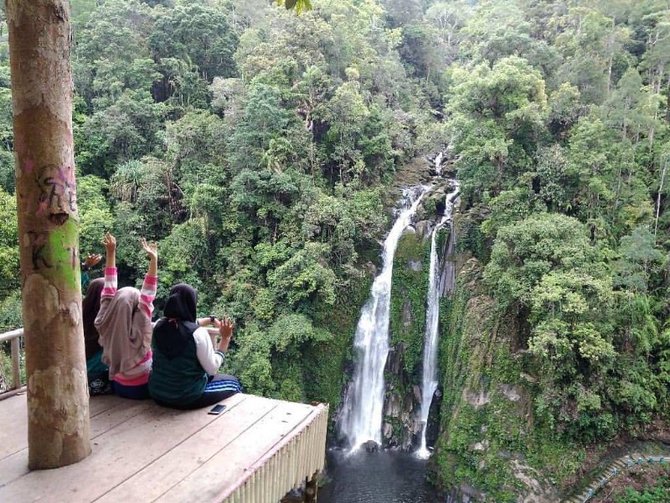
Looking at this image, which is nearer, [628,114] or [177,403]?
[177,403]

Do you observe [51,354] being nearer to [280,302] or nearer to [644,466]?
[280,302]

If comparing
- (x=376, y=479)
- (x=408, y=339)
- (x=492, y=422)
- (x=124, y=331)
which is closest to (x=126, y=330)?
(x=124, y=331)

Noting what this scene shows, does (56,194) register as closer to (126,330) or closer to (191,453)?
(126,330)

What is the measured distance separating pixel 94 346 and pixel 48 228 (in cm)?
152

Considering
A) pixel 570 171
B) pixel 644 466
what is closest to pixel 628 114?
pixel 570 171

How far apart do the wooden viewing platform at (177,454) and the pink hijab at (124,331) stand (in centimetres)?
33

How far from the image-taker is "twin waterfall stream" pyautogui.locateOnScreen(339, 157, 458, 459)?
47.0 ft

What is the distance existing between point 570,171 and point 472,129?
286 centimetres

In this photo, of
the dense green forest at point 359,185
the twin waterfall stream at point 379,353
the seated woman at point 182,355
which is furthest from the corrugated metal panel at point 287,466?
the twin waterfall stream at point 379,353

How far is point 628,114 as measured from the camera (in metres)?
14.0

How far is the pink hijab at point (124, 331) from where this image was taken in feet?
12.2

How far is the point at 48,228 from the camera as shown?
2807mm

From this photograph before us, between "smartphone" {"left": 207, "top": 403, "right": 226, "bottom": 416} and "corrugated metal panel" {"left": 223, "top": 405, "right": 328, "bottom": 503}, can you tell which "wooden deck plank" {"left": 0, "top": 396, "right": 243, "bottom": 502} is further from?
"corrugated metal panel" {"left": 223, "top": 405, "right": 328, "bottom": 503}

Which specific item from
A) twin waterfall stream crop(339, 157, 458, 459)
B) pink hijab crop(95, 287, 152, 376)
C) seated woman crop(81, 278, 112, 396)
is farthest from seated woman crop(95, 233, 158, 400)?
twin waterfall stream crop(339, 157, 458, 459)
